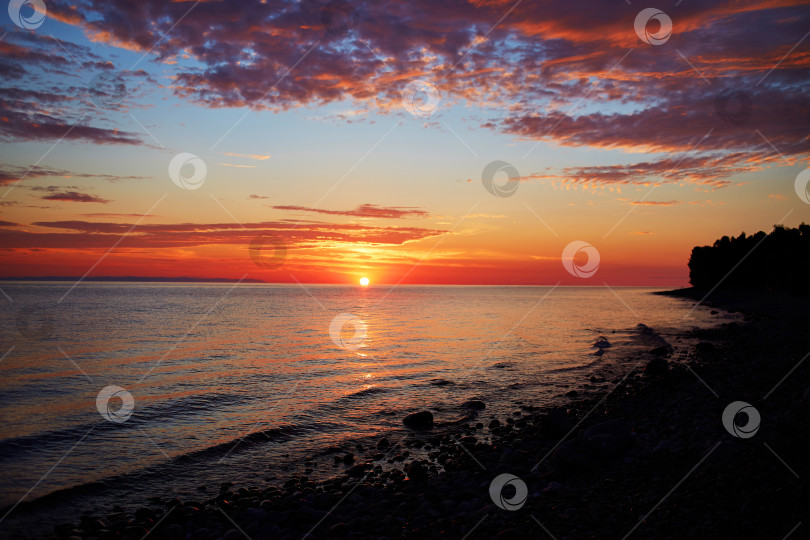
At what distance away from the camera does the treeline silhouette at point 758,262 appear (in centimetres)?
8407

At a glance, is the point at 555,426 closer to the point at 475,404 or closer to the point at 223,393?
the point at 475,404

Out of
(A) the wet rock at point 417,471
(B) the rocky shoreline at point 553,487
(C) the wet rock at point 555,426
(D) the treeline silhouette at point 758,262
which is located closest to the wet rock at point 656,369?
(B) the rocky shoreline at point 553,487

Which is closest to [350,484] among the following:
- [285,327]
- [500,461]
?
[500,461]

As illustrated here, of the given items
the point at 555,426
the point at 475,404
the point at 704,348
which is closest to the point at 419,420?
the point at 475,404

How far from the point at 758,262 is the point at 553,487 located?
5214 inches

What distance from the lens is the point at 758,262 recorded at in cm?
11006

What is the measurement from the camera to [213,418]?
2020 centimetres

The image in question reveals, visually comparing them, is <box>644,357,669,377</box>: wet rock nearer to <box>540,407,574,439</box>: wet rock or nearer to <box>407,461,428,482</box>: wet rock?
<box>540,407,574,439</box>: wet rock

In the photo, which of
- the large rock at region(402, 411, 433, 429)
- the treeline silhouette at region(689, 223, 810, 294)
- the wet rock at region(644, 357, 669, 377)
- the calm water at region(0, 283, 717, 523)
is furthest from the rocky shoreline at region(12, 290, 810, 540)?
the treeline silhouette at region(689, 223, 810, 294)

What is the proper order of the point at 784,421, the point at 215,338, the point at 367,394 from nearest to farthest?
the point at 784,421
the point at 367,394
the point at 215,338

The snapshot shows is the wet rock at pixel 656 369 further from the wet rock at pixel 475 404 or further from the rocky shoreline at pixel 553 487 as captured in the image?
the wet rock at pixel 475 404

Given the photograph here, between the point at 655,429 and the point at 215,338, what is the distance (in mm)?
45618

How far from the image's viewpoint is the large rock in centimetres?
1883

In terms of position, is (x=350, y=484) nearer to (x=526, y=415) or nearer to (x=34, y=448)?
(x=526, y=415)
